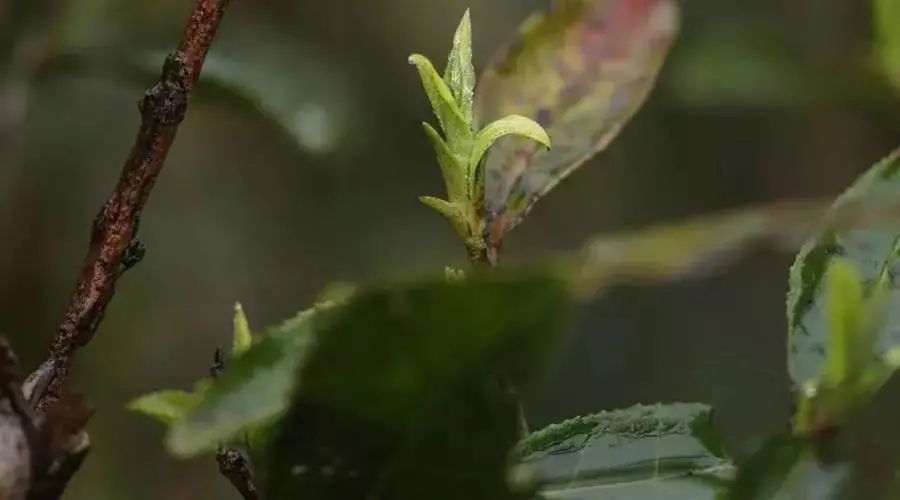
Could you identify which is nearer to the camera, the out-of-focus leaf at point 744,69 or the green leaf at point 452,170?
the green leaf at point 452,170

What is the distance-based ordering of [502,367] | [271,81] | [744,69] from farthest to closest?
[744,69] < [271,81] < [502,367]

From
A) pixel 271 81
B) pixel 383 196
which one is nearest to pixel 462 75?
pixel 271 81

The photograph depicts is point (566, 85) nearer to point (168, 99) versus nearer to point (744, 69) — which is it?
point (168, 99)

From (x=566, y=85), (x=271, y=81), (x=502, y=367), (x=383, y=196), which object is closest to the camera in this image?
(x=502, y=367)

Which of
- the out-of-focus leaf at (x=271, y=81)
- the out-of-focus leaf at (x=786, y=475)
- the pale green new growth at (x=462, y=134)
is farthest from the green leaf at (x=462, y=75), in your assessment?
the out-of-focus leaf at (x=271, y=81)

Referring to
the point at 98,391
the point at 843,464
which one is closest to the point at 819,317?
the point at 843,464

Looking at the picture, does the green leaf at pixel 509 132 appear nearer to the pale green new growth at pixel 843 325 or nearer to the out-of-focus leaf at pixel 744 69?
the pale green new growth at pixel 843 325

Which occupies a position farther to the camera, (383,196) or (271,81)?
(383,196)
